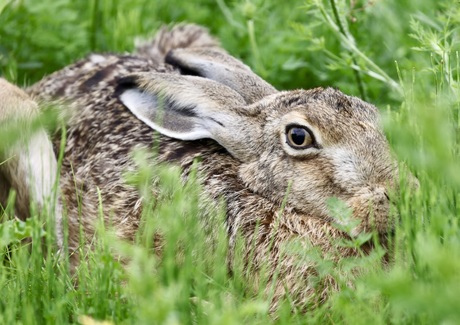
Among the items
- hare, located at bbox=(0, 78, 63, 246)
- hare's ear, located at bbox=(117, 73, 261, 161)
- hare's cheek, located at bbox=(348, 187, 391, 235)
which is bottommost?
hare, located at bbox=(0, 78, 63, 246)

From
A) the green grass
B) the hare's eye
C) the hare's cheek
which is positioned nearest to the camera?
the green grass

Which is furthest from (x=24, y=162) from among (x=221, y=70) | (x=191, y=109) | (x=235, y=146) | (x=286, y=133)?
(x=286, y=133)

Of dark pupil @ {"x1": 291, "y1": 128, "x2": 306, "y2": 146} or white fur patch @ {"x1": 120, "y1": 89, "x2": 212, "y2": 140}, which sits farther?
white fur patch @ {"x1": 120, "y1": 89, "x2": 212, "y2": 140}

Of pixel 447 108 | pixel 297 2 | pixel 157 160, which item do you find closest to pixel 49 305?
pixel 157 160

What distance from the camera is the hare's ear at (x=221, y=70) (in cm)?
548

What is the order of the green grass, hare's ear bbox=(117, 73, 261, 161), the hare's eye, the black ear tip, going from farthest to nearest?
the black ear tip < hare's ear bbox=(117, 73, 261, 161) < the hare's eye < the green grass

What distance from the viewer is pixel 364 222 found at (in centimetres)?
432

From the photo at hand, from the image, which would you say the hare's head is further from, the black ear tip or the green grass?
the green grass

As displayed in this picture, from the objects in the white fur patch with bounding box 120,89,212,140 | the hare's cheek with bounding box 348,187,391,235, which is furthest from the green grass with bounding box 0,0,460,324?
the white fur patch with bounding box 120,89,212,140

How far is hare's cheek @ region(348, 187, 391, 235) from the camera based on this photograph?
Answer: 4.28 meters

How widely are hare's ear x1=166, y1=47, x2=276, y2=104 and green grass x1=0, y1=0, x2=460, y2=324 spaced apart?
17.8 inches

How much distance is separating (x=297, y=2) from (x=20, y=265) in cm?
396

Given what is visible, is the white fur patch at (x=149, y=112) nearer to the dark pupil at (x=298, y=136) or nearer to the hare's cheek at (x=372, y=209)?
the dark pupil at (x=298, y=136)

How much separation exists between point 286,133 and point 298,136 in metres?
0.11
